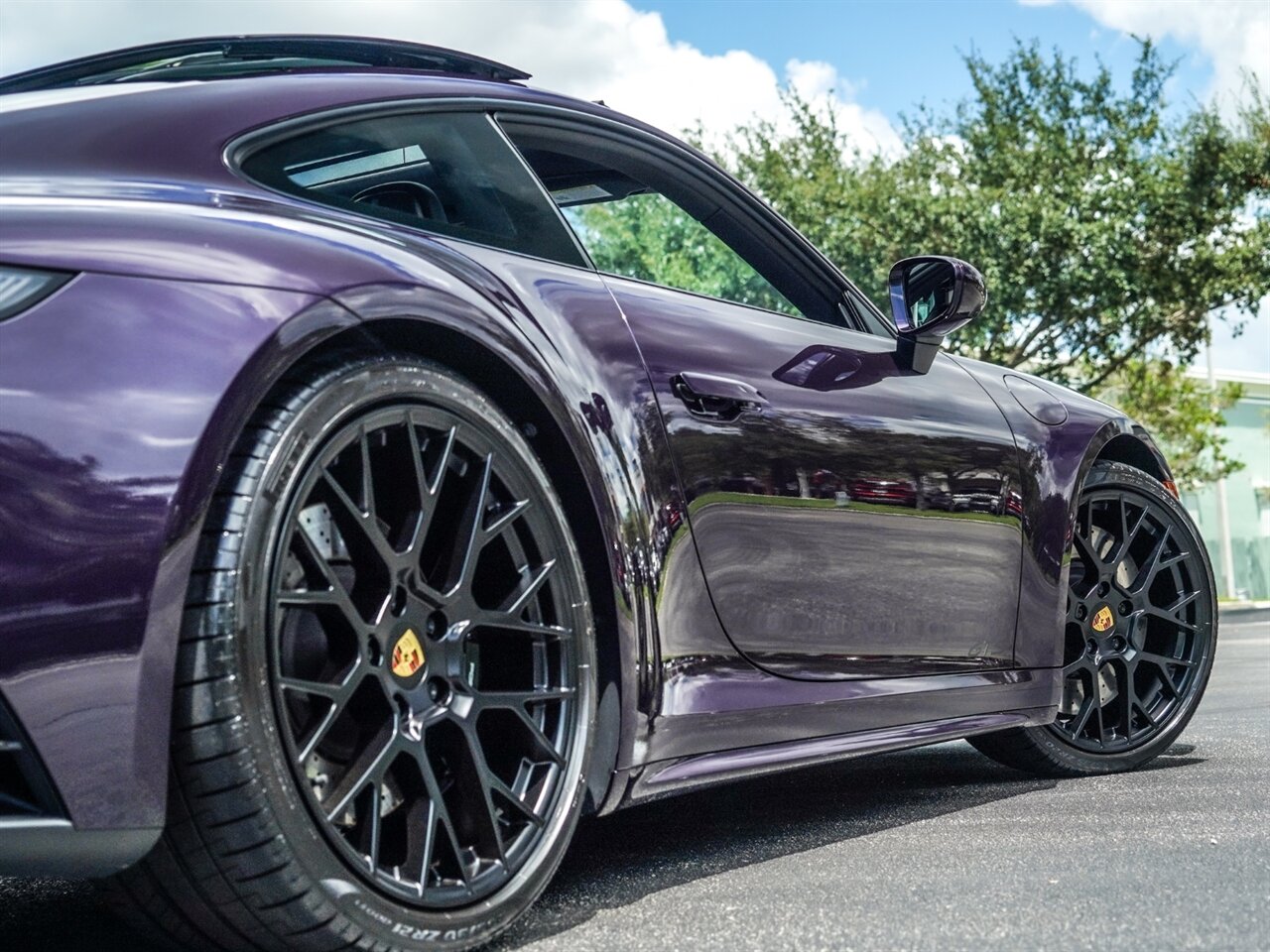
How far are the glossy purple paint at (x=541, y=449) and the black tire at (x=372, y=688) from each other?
0.07 metres

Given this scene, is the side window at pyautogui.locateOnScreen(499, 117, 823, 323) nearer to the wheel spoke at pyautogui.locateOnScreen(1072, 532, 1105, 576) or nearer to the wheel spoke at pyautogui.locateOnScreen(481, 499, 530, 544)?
the wheel spoke at pyautogui.locateOnScreen(481, 499, 530, 544)

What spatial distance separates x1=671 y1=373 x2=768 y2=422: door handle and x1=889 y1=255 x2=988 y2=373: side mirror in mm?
724

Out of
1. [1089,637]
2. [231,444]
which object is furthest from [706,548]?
[1089,637]

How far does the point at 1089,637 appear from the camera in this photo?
156 inches

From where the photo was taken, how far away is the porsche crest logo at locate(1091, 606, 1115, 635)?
13.1ft

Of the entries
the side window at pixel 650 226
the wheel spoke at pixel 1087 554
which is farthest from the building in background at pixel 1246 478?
the side window at pixel 650 226

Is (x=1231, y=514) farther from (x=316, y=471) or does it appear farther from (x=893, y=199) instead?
(x=316, y=471)

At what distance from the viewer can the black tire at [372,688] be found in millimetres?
1797

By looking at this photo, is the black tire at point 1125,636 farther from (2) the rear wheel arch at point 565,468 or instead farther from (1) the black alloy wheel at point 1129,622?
(2) the rear wheel arch at point 565,468

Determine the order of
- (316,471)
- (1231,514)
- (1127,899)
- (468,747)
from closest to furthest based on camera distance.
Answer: (316,471) → (468,747) → (1127,899) → (1231,514)

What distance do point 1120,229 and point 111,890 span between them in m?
19.6

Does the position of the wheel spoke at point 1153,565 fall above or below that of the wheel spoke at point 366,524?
below

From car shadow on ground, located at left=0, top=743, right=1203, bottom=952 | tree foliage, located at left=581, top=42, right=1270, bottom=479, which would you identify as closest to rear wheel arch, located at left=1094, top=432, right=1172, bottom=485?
car shadow on ground, located at left=0, top=743, right=1203, bottom=952

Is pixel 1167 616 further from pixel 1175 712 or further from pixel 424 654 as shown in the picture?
pixel 424 654
